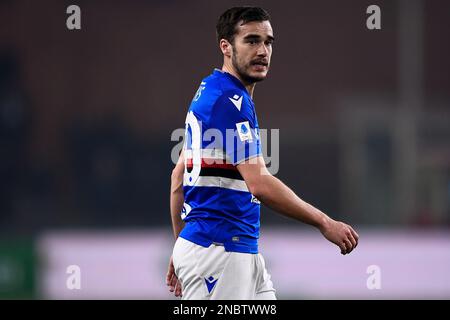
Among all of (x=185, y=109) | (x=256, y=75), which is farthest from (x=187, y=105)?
(x=256, y=75)

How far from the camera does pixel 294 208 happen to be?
4.69 meters

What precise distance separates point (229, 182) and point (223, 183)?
1.2 inches

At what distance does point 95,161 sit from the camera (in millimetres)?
17234

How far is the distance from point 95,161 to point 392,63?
20.6ft

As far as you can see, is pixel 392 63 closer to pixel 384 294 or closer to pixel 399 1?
pixel 399 1

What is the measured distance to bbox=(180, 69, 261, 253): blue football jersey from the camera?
16.0 ft

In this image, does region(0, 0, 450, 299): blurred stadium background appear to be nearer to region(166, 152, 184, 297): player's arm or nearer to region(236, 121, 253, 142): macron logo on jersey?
region(166, 152, 184, 297): player's arm

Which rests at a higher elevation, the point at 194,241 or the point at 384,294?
the point at 194,241

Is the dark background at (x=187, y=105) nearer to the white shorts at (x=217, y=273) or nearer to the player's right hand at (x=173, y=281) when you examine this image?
the player's right hand at (x=173, y=281)

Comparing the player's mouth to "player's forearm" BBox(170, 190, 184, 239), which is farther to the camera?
"player's forearm" BBox(170, 190, 184, 239)

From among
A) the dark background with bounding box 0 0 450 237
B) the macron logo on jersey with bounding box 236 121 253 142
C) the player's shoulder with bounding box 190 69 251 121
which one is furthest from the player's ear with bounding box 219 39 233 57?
the dark background with bounding box 0 0 450 237

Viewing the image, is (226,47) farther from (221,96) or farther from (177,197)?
(177,197)

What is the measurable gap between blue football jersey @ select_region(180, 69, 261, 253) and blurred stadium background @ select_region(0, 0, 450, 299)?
890 centimetres

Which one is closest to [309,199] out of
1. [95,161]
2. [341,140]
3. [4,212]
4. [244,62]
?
[341,140]
